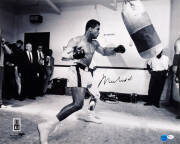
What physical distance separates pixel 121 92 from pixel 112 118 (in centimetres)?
250

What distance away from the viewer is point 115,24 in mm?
5656

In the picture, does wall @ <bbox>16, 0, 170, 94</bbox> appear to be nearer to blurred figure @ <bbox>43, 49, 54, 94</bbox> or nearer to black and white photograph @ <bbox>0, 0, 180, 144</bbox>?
black and white photograph @ <bbox>0, 0, 180, 144</bbox>

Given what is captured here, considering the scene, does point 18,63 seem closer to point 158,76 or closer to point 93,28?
point 93,28

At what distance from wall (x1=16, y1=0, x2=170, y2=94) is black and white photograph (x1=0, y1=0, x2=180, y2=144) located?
0.03 metres

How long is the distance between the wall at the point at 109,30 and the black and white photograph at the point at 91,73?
0.09ft

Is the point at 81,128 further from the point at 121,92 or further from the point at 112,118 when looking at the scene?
the point at 121,92

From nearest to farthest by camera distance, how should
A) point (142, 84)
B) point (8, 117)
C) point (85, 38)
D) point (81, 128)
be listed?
point (85, 38)
point (81, 128)
point (8, 117)
point (142, 84)

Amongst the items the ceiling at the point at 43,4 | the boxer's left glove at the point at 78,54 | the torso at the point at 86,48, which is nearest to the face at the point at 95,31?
the torso at the point at 86,48

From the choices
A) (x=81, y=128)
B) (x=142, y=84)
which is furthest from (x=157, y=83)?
(x=81, y=128)

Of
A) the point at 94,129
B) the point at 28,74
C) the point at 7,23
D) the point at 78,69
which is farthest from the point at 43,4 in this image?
the point at 94,129

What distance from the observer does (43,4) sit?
20.8ft

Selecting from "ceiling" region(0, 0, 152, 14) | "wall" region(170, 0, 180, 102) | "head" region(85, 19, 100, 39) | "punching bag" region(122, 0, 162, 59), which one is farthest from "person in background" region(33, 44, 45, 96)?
"wall" region(170, 0, 180, 102)

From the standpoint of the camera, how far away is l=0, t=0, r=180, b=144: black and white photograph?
2.11 meters

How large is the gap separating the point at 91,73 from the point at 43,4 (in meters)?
4.82
